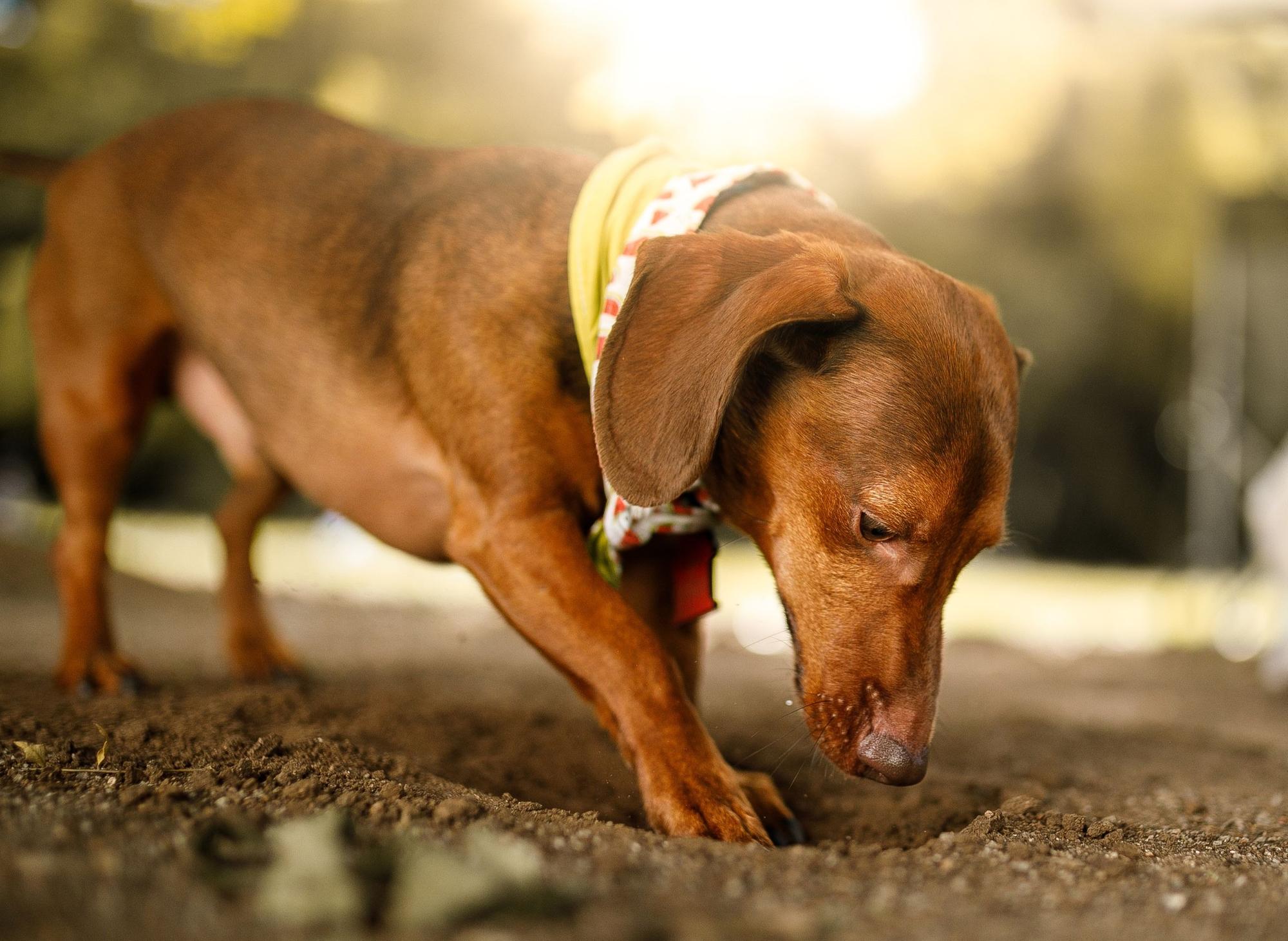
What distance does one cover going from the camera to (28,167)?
4141 millimetres

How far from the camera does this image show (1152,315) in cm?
1316

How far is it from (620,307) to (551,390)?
0.37 m

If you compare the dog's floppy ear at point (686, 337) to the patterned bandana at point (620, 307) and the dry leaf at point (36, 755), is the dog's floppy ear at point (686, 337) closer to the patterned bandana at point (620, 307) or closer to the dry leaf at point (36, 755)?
the patterned bandana at point (620, 307)

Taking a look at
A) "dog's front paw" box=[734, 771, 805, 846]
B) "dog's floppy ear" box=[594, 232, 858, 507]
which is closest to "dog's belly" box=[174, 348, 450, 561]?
"dog's floppy ear" box=[594, 232, 858, 507]

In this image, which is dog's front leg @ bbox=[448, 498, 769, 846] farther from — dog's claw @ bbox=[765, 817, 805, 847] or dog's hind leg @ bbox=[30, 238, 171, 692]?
dog's hind leg @ bbox=[30, 238, 171, 692]

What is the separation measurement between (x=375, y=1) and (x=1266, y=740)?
325 inches

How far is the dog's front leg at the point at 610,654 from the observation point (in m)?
2.31

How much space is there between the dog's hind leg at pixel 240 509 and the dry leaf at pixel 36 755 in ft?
Result: 5.49

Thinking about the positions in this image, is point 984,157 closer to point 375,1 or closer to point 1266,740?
point 375,1

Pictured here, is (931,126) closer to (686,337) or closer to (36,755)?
(686,337)

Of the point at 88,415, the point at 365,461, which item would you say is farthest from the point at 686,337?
the point at 88,415

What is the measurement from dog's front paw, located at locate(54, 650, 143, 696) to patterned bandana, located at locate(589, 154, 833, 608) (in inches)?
69.2

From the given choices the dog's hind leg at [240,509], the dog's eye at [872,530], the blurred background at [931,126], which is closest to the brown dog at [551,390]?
the dog's eye at [872,530]

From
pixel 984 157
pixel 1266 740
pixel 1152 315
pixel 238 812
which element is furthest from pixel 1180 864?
pixel 1152 315
